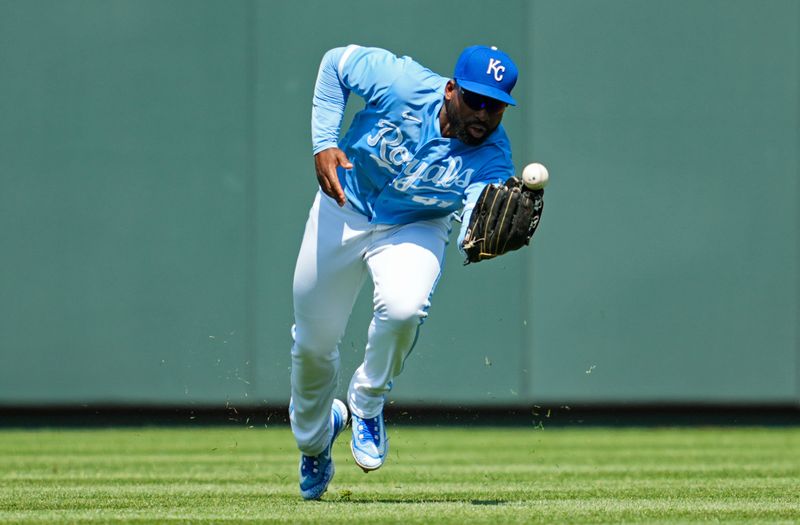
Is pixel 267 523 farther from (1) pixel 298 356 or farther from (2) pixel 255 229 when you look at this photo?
(2) pixel 255 229

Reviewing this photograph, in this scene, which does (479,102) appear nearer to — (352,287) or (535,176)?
(535,176)

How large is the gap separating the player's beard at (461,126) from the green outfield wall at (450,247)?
5.14 meters

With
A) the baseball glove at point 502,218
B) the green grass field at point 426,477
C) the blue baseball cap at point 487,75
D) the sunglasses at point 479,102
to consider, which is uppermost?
the blue baseball cap at point 487,75

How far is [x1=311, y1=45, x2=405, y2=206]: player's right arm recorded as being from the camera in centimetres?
598

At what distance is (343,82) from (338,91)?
0.05 metres

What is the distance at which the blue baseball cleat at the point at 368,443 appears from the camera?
6.32 metres

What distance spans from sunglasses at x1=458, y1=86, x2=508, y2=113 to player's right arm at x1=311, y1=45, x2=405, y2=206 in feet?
1.21

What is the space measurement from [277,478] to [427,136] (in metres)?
2.50

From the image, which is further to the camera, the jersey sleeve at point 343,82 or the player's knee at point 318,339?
the player's knee at point 318,339

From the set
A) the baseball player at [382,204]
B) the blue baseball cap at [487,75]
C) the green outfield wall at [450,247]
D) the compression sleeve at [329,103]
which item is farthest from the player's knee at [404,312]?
the green outfield wall at [450,247]

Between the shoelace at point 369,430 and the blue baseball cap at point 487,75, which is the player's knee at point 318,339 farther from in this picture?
the blue baseball cap at point 487,75

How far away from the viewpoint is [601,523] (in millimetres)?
5336

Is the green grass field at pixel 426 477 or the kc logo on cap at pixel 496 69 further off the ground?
the kc logo on cap at pixel 496 69

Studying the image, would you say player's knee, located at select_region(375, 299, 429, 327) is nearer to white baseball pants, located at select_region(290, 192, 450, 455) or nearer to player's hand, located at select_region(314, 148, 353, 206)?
white baseball pants, located at select_region(290, 192, 450, 455)
